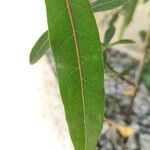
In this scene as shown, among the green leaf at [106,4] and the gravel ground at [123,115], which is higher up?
the green leaf at [106,4]

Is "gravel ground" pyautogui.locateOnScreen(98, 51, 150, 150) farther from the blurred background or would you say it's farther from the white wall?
the white wall

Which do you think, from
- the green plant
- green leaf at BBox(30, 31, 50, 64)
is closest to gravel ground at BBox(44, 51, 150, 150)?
green leaf at BBox(30, 31, 50, 64)

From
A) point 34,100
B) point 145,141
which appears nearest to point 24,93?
point 34,100

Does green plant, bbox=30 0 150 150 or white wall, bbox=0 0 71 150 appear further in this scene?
white wall, bbox=0 0 71 150

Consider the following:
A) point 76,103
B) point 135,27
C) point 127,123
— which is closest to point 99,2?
point 76,103

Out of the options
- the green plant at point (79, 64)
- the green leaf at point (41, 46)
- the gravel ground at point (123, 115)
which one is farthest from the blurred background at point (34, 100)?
the green plant at point (79, 64)

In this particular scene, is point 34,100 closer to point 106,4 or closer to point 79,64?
point 106,4

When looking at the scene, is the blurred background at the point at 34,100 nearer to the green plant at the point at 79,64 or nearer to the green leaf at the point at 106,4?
the green leaf at the point at 106,4

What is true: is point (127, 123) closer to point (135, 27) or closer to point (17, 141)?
point (17, 141)
